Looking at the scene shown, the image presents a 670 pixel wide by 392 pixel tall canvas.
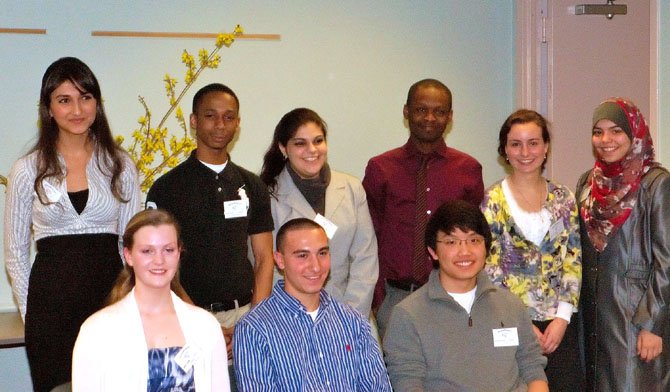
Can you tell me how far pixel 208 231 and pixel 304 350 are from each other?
0.75m

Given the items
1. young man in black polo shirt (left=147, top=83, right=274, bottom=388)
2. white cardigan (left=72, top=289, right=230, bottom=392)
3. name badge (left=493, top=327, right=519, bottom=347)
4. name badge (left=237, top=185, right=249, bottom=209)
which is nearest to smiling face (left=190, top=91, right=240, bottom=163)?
young man in black polo shirt (left=147, top=83, right=274, bottom=388)

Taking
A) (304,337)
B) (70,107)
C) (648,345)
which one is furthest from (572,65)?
(70,107)

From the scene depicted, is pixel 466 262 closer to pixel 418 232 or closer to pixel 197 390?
pixel 418 232

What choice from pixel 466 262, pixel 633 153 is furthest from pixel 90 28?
pixel 633 153

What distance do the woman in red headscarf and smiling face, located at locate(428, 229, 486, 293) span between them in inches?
27.5

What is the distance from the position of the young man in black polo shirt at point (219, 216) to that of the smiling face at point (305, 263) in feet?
1.34

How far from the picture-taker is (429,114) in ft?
13.2

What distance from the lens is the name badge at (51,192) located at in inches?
129

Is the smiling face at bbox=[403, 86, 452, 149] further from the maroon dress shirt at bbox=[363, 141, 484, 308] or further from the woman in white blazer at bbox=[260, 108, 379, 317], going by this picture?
the woman in white blazer at bbox=[260, 108, 379, 317]

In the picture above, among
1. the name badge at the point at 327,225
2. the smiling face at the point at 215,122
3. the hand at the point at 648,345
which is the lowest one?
the hand at the point at 648,345

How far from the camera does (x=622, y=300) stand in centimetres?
375

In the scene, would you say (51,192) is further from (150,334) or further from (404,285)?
(404,285)

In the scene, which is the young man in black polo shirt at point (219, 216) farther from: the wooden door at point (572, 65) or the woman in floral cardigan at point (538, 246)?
the wooden door at point (572, 65)

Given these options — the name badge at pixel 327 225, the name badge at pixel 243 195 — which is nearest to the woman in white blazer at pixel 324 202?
the name badge at pixel 327 225
